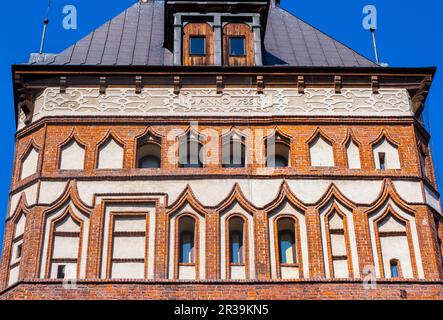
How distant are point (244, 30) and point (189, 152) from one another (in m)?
4.27

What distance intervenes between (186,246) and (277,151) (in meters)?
3.65

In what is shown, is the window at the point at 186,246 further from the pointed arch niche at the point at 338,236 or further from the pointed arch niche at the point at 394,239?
the pointed arch niche at the point at 394,239

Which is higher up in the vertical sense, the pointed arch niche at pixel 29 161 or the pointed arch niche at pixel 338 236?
the pointed arch niche at pixel 29 161

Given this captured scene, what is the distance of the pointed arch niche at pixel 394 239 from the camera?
20266 mm

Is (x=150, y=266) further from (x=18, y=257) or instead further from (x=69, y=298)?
(x=18, y=257)

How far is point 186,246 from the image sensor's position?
20672mm

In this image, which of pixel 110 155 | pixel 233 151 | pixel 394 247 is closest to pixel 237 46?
pixel 233 151

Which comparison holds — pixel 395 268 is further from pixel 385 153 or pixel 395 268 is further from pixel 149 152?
pixel 149 152

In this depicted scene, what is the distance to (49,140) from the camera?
870 inches

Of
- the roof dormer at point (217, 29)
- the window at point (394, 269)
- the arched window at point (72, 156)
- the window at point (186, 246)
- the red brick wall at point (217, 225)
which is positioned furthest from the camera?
the roof dormer at point (217, 29)

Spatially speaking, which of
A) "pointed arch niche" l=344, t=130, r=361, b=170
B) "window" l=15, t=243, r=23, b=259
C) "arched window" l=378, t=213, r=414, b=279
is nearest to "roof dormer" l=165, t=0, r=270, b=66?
"pointed arch niche" l=344, t=130, r=361, b=170

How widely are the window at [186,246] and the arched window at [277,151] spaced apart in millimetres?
2803

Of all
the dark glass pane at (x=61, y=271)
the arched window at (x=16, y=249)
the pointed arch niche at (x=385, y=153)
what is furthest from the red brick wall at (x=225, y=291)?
the pointed arch niche at (x=385, y=153)
